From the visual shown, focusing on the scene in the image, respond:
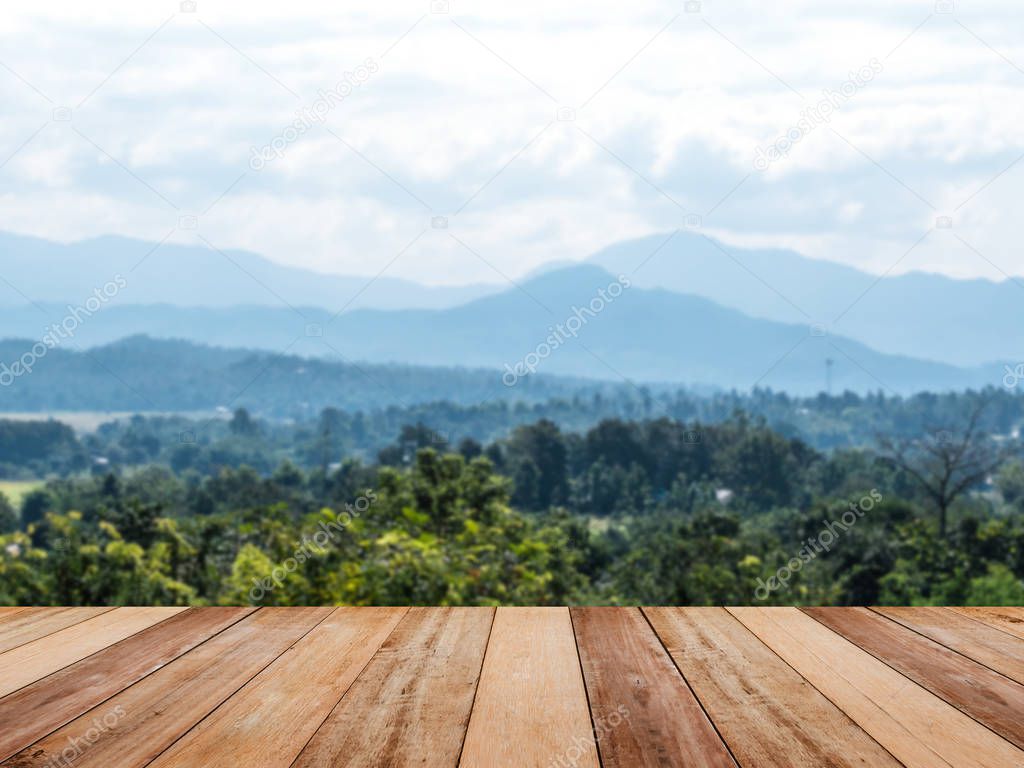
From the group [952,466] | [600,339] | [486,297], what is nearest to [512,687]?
[952,466]

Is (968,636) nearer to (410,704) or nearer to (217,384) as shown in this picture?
(410,704)

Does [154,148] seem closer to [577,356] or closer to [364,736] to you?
[577,356]

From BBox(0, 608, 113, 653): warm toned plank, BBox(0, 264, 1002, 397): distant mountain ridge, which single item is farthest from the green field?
BBox(0, 264, 1002, 397): distant mountain ridge

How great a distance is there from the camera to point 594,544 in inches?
767

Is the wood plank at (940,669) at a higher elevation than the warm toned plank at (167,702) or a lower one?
higher

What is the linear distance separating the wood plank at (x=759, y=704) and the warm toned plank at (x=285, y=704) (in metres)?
0.59

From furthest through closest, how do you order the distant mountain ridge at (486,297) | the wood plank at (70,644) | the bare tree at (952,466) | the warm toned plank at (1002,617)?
the distant mountain ridge at (486,297) < the bare tree at (952,466) < the warm toned plank at (1002,617) < the wood plank at (70,644)

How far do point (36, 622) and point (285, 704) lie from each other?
3.20 feet

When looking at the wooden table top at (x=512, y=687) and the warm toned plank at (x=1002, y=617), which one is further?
the warm toned plank at (x=1002, y=617)

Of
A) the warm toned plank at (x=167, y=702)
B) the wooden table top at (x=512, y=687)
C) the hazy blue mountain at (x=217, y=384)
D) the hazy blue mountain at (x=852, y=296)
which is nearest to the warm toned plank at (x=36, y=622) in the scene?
the wooden table top at (x=512, y=687)

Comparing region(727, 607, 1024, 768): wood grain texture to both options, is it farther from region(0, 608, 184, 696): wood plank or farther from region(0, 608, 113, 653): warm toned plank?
region(0, 608, 113, 653): warm toned plank

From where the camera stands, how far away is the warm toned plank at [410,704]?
1.30 meters

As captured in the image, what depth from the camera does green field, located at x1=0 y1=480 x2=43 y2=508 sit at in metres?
34.5

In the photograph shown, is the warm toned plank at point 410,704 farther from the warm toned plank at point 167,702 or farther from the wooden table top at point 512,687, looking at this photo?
the warm toned plank at point 167,702
